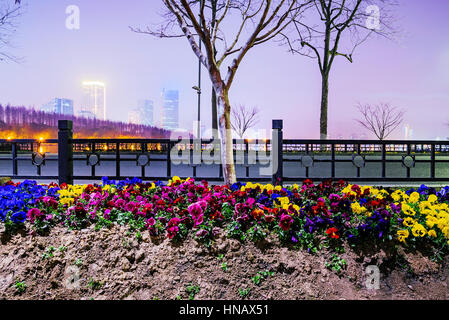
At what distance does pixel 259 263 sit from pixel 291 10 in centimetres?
589

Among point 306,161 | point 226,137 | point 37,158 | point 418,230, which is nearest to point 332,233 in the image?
point 418,230

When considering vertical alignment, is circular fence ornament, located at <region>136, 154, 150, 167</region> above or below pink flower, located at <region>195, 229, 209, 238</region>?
above

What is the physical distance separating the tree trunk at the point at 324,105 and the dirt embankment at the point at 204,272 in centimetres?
2059

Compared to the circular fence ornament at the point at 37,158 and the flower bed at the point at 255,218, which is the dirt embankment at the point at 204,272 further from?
the circular fence ornament at the point at 37,158

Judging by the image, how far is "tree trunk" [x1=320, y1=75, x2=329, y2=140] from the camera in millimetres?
23234

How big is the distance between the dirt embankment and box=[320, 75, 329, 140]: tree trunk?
67.5ft

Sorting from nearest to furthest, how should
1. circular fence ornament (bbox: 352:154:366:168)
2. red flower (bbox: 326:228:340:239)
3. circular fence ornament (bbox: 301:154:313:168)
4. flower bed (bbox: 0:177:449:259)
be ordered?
red flower (bbox: 326:228:340:239), flower bed (bbox: 0:177:449:259), circular fence ornament (bbox: 301:154:313:168), circular fence ornament (bbox: 352:154:366:168)

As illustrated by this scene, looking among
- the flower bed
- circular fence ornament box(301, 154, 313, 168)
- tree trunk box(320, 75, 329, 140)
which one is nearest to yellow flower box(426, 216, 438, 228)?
the flower bed

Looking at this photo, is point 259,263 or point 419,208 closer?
point 259,263

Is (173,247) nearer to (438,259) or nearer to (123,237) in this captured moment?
(123,237)

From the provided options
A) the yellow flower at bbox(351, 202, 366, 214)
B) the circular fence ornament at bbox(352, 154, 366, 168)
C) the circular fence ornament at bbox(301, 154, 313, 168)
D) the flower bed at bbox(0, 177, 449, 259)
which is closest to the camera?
the flower bed at bbox(0, 177, 449, 259)

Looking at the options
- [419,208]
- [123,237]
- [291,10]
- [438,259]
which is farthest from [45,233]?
[291,10]

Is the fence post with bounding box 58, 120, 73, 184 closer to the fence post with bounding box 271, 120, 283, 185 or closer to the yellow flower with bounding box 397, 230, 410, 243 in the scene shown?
the fence post with bounding box 271, 120, 283, 185
